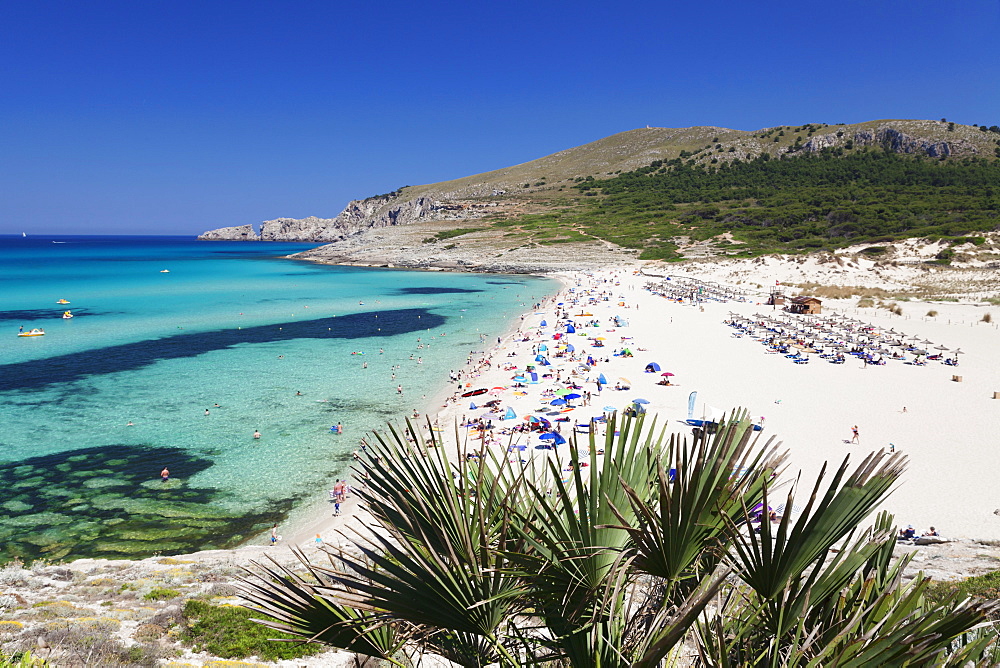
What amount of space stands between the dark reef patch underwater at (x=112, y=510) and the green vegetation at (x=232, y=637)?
5687 mm

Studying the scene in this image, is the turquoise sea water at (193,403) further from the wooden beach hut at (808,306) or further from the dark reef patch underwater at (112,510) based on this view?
the wooden beach hut at (808,306)

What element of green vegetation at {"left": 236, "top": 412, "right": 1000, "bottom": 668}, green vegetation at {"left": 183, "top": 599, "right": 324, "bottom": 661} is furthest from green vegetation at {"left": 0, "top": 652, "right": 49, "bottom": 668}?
green vegetation at {"left": 236, "top": 412, "right": 1000, "bottom": 668}

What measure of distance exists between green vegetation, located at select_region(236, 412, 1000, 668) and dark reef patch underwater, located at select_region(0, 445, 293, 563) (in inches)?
502

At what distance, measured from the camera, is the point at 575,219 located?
367ft

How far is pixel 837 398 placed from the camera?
21.1 meters

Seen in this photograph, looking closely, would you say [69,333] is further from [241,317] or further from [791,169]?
[791,169]

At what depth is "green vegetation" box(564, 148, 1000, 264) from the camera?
7569cm

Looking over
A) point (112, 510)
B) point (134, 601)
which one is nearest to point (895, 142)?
point (112, 510)

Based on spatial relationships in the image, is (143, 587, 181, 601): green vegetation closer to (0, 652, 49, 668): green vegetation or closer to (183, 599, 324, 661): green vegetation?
(183, 599, 324, 661): green vegetation

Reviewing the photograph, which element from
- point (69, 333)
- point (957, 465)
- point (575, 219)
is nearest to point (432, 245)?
point (575, 219)

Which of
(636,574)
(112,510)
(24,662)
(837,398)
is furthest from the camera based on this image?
(837,398)

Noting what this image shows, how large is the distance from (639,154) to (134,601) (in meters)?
177

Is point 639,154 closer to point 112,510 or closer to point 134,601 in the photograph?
point 112,510

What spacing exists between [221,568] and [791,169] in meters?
141
